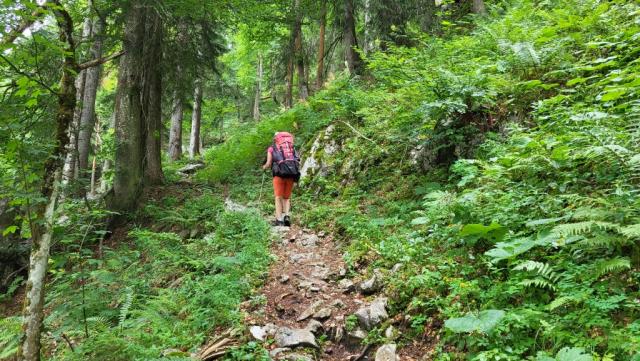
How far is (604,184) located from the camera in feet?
12.8

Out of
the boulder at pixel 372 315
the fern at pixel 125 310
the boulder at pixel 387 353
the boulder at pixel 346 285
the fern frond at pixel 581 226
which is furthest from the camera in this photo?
the boulder at pixel 346 285

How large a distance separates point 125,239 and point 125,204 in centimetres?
99

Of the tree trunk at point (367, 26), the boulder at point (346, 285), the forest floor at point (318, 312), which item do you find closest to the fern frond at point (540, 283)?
the forest floor at point (318, 312)

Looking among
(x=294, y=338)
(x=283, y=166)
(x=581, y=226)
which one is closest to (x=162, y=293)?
(x=294, y=338)

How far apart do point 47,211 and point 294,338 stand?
9.78 ft

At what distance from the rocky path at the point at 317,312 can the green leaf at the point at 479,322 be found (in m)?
0.86

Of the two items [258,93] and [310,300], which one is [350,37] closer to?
[310,300]

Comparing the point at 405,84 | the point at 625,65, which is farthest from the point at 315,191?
the point at 625,65

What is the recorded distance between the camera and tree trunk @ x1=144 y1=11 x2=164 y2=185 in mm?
9711

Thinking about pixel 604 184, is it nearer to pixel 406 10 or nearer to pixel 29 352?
pixel 29 352

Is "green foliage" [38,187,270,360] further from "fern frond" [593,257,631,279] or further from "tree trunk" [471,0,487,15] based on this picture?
"tree trunk" [471,0,487,15]

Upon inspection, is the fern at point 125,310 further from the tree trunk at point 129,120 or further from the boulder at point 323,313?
the tree trunk at point 129,120

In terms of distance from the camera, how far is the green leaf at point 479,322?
9.64 feet

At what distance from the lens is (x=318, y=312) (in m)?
4.69
